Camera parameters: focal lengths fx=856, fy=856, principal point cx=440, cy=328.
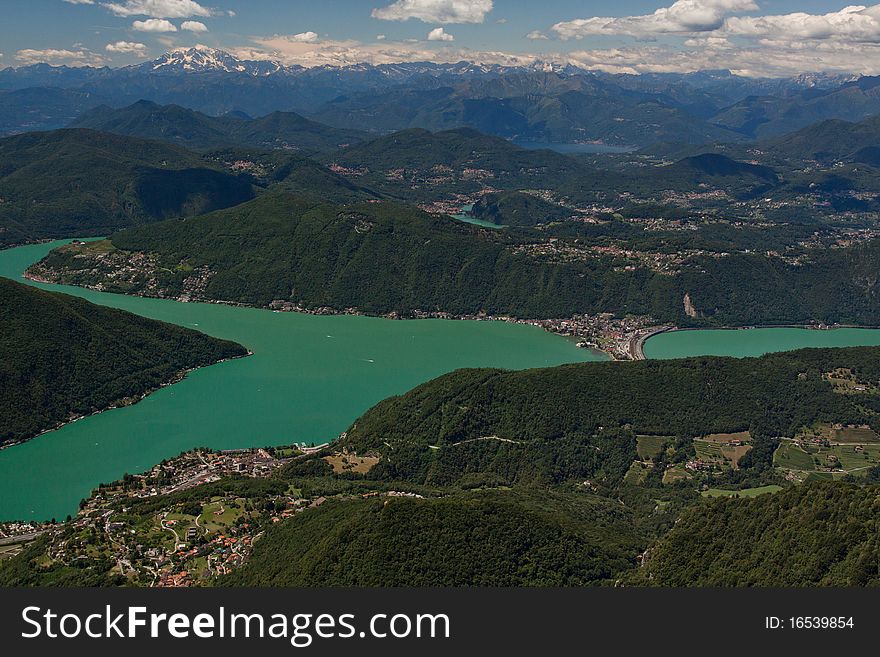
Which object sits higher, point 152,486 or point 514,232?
point 514,232

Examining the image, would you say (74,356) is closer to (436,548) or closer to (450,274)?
(436,548)

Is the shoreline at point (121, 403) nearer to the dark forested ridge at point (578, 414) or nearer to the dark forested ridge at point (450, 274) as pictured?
the dark forested ridge at point (578, 414)

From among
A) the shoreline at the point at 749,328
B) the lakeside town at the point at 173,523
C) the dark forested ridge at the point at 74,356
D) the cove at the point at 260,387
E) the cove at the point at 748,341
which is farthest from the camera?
the shoreline at the point at 749,328

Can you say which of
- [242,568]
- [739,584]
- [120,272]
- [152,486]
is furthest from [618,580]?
[120,272]

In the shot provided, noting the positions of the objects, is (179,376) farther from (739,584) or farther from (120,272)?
(739,584)

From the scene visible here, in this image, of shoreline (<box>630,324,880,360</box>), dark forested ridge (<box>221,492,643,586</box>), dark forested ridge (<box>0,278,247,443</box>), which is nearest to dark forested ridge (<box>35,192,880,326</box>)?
shoreline (<box>630,324,880,360</box>)

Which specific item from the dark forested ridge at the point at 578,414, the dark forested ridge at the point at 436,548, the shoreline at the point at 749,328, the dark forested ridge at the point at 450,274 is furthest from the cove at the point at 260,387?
the dark forested ridge at the point at 436,548
